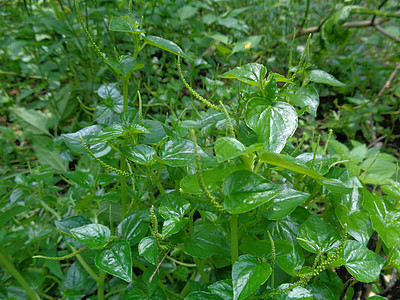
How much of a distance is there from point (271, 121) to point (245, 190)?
108 mm

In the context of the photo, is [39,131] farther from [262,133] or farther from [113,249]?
[262,133]

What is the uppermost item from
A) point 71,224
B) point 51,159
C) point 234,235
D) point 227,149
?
Result: point 227,149

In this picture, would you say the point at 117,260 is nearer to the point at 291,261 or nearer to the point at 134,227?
the point at 134,227

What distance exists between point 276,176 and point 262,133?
1.70ft

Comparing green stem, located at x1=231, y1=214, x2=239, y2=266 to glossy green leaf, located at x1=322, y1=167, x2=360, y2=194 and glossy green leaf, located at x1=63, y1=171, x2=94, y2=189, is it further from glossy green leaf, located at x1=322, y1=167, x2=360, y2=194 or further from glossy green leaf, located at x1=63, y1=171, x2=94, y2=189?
glossy green leaf, located at x1=63, y1=171, x2=94, y2=189

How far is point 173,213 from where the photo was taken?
1.35 ft

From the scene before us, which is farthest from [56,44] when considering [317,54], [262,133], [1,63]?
[317,54]

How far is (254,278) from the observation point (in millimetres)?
338

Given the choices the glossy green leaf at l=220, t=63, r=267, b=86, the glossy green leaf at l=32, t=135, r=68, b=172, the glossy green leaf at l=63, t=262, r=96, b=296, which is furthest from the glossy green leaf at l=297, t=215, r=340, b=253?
the glossy green leaf at l=32, t=135, r=68, b=172

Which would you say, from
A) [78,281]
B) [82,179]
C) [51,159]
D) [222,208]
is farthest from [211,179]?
[51,159]

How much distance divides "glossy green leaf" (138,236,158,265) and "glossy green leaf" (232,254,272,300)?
120 mm

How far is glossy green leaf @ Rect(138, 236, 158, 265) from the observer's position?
0.40 metres

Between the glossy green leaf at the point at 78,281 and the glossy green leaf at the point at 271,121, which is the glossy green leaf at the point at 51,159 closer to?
the glossy green leaf at the point at 78,281

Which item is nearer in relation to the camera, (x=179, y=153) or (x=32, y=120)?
(x=179, y=153)
